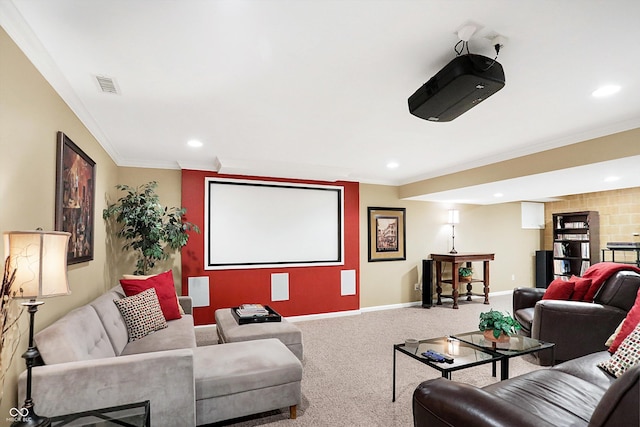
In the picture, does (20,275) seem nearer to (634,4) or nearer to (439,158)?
(634,4)

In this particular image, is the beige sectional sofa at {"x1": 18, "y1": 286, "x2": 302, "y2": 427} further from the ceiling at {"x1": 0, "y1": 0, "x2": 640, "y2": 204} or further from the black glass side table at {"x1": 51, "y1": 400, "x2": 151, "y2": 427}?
the ceiling at {"x1": 0, "y1": 0, "x2": 640, "y2": 204}

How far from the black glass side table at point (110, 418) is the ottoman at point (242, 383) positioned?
433mm

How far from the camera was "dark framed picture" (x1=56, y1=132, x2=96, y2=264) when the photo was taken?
2.33 meters

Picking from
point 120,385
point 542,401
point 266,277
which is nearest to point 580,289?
point 542,401

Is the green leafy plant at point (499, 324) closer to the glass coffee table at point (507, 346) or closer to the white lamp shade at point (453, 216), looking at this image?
the glass coffee table at point (507, 346)

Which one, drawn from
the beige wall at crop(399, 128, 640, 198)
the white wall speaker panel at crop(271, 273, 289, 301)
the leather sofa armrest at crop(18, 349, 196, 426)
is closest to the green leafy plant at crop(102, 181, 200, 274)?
the white wall speaker panel at crop(271, 273, 289, 301)

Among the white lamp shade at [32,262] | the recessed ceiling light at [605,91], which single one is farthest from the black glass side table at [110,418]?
the recessed ceiling light at [605,91]

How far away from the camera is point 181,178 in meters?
4.84

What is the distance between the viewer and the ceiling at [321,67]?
1596 millimetres

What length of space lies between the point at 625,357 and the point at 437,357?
107 cm

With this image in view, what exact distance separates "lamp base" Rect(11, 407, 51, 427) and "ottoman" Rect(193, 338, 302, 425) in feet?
2.54

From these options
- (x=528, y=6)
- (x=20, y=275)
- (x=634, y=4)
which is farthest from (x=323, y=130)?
(x=20, y=275)

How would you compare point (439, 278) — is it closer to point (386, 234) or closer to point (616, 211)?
point (386, 234)

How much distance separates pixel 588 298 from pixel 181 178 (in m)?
5.05
